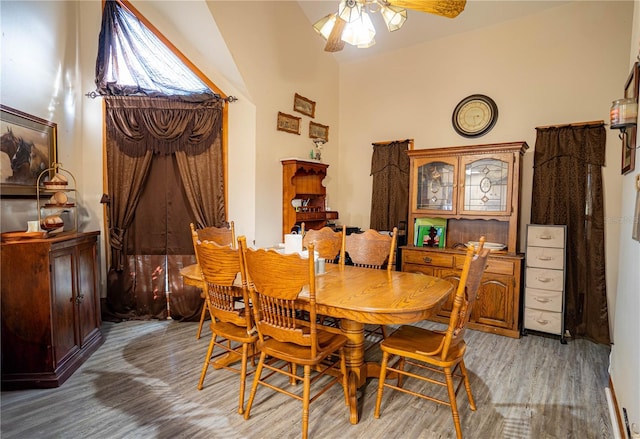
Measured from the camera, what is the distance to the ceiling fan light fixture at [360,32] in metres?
2.43

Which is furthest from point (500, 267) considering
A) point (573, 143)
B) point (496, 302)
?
point (573, 143)

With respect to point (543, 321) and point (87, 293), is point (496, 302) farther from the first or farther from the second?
point (87, 293)

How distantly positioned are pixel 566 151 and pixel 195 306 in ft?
13.6

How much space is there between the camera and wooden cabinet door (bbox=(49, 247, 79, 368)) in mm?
2469

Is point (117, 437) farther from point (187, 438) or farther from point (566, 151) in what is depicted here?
point (566, 151)

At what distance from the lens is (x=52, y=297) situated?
2.45m

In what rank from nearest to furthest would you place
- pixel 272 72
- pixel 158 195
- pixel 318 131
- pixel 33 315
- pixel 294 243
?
pixel 33 315, pixel 294 243, pixel 158 195, pixel 272 72, pixel 318 131

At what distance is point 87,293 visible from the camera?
117 inches

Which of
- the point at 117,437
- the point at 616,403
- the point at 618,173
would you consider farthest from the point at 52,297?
the point at 618,173

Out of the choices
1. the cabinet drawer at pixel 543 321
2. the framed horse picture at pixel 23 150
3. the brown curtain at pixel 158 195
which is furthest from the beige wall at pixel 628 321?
the framed horse picture at pixel 23 150

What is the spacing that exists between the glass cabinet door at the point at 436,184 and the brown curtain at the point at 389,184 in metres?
0.38

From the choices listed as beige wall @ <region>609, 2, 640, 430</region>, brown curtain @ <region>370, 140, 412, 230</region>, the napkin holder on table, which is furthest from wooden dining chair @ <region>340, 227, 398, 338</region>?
brown curtain @ <region>370, 140, 412, 230</region>

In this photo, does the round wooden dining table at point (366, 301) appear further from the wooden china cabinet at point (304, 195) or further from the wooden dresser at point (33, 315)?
the wooden dresser at point (33, 315)

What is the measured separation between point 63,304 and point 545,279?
417cm
